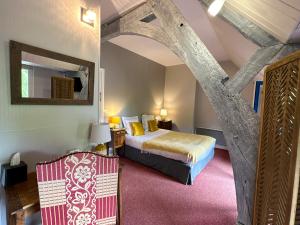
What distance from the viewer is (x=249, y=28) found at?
160 cm

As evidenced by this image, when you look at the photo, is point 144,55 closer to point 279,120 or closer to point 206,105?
point 206,105

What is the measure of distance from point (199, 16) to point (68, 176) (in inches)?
110

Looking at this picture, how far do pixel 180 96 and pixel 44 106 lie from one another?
4663 mm

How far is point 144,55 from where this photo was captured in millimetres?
5008

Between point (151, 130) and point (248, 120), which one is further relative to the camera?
point (151, 130)

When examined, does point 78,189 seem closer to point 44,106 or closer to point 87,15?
point 44,106

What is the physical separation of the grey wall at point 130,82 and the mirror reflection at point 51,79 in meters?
2.11

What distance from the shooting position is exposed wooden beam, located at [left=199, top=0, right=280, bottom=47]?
155 centimetres

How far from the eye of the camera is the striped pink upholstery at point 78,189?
105 centimetres

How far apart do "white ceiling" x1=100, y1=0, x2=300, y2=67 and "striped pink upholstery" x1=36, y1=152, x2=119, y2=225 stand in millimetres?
1529

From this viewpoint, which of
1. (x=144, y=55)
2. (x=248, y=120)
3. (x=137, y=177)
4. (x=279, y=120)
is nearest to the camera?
(x=279, y=120)

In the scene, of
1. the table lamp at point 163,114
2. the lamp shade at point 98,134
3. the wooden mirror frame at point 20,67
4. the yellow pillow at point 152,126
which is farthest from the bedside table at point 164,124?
the wooden mirror frame at point 20,67

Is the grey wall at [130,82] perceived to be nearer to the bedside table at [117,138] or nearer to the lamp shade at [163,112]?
the lamp shade at [163,112]

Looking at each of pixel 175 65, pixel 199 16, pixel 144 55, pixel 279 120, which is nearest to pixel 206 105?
pixel 175 65
